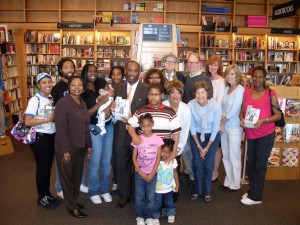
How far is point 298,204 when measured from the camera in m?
4.18

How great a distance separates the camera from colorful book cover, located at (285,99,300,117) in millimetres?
4891

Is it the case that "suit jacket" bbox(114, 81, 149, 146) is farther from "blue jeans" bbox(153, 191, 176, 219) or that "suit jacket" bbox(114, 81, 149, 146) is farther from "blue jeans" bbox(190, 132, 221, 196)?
"blue jeans" bbox(190, 132, 221, 196)

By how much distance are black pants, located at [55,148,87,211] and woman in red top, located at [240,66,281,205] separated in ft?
6.64

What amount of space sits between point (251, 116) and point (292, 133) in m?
1.26

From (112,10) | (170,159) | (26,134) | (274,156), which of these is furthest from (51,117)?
(112,10)

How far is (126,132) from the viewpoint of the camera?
384 centimetres

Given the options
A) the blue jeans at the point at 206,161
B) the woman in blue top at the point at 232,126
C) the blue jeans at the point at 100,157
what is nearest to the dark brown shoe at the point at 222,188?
the woman in blue top at the point at 232,126

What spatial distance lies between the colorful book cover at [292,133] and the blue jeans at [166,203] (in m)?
2.26

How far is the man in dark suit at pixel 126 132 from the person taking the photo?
12.3ft

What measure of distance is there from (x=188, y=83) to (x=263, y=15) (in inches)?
279

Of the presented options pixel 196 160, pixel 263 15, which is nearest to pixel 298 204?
pixel 196 160

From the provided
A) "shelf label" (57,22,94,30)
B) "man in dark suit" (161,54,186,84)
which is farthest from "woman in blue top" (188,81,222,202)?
"shelf label" (57,22,94,30)

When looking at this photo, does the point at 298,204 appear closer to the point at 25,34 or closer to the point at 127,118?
the point at 127,118

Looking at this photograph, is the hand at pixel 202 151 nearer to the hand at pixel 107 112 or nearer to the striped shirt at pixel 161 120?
the striped shirt at pixel 161 120
